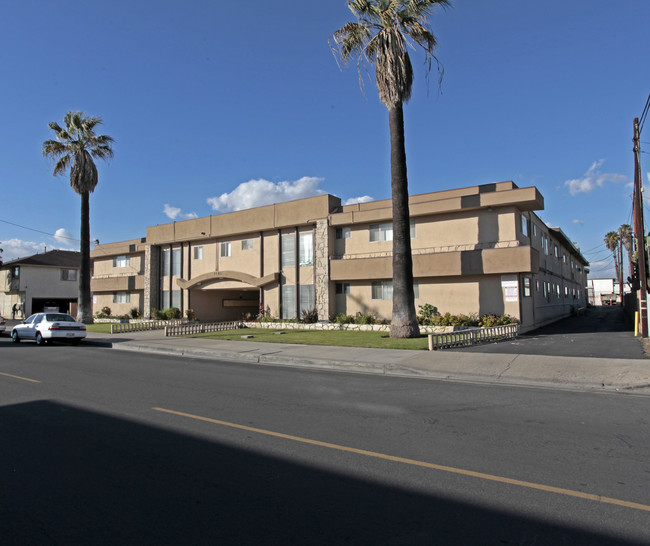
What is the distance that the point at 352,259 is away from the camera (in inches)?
1067

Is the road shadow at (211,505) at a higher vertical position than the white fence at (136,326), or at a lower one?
lower

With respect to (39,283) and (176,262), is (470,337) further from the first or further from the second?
(39,283)

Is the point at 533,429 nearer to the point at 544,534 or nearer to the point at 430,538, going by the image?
the point at 544,534

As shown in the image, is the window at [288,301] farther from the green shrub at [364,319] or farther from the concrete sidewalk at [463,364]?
the concrete sidewalk at [463,364]

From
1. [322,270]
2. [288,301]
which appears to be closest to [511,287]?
[322,270]

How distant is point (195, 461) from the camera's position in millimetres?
5336

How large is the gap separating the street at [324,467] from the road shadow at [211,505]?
0.02m

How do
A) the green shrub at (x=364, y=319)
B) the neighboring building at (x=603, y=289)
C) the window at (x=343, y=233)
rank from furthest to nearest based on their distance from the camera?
the neighboring building at (x=603, y=289) → the window at (x=343, y=233) → the green shrub at (x=364, y=319)

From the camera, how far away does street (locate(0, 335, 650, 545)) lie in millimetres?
3750

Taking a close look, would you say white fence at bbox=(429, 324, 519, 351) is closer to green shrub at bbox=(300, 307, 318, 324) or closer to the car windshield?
green shrub at bbox=(300, 307, 318, 324)

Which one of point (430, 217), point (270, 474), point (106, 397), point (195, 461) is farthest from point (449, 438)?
point (430, 217)

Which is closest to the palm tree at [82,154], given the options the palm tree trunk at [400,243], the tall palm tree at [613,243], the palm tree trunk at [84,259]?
the palm tree trunk at [84,259]

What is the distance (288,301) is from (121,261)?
68.9 ft

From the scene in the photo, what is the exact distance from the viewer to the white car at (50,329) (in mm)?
21719
